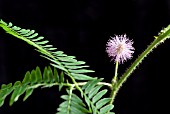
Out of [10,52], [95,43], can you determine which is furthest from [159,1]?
[10,52]

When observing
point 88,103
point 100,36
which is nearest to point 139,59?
point 88,103

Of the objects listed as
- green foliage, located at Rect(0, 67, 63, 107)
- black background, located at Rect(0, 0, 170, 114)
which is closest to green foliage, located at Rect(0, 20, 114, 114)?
green foliage, located at Rect(0, 67, 63, 107)

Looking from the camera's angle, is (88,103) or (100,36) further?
(100,36)

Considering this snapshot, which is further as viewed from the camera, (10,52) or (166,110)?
(10,52)

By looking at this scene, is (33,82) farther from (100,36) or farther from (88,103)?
(100,36)

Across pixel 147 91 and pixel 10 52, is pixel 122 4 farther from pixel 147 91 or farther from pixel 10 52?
pixel 10 52

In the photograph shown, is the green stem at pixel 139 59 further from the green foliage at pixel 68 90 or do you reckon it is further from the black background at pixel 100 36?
the black background at pixel 100 36

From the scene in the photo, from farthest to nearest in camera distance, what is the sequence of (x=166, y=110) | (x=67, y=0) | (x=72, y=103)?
(x=67, y=0) < (x=166, y=110) < (x=72, y=103)

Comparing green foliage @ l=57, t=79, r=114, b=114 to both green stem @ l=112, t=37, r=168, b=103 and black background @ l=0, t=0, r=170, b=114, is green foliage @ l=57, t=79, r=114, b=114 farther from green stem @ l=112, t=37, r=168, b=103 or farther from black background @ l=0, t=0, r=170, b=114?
black background @ l=0, t=0, r=170, b=114
